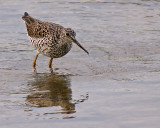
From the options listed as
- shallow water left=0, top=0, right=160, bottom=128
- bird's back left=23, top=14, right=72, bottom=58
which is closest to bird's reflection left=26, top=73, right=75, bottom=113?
shallow water left=0, top=0, right=160, bottom=128

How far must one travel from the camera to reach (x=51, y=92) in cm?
795

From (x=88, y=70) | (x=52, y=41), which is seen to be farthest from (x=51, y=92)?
(x=52, y=41)

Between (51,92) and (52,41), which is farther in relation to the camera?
(52,41)

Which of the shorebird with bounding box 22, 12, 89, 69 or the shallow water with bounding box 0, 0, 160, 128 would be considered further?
the shorebird with bounding box 22, 12, 89, 69

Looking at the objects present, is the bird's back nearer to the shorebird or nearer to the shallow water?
the shorebird

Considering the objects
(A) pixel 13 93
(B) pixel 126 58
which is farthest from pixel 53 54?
(A) pixel 13 93

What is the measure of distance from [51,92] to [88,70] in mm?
1565

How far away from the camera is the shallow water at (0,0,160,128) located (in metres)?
6.66

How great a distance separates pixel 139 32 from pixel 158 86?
448 cm

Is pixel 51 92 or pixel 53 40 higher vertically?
pixel 53 40

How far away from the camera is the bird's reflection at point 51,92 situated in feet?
23.7

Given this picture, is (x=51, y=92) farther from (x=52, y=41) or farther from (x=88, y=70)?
(x=52, y=41)

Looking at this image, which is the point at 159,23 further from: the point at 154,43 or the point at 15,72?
the point at 15,72

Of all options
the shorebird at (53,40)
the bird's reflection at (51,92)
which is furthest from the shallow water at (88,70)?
the shorebird at (53,40)
